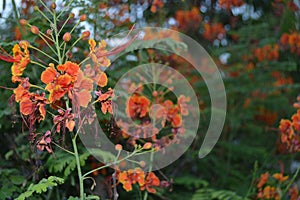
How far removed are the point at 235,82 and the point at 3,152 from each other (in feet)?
6.67

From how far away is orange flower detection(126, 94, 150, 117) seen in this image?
2342 millimetres

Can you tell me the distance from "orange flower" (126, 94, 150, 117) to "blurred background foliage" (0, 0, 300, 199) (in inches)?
9.5

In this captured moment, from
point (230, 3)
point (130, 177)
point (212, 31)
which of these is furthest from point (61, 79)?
point (212, 31)

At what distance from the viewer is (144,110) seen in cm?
235

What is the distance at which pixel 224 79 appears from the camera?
3.99 meters

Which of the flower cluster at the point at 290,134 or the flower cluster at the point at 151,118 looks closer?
the flower cluster at the point at 151,118

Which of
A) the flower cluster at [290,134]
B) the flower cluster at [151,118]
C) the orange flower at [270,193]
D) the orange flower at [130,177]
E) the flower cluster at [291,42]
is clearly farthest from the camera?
the flower cluster at [291,42]

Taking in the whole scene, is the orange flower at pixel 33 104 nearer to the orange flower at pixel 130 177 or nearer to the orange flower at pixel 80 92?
the orange flower at pixel 80 92

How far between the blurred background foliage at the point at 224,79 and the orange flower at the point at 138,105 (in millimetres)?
241

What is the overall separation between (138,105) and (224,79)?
1.76 meters

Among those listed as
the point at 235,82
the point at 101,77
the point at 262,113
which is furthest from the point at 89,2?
the point at 262,113

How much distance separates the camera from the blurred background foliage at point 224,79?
8.36ft

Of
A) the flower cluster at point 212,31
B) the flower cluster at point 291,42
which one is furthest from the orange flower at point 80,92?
the flower cluster at point 212,31

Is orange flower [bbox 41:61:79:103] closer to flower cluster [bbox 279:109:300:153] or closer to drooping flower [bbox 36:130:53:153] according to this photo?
drooping flower [bbox 36:130:53:153]
